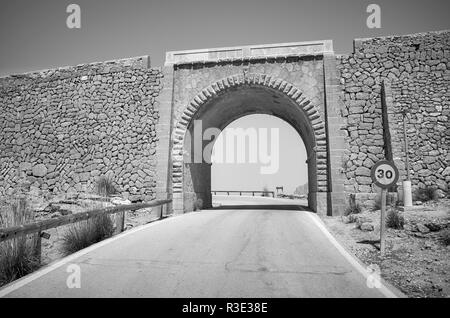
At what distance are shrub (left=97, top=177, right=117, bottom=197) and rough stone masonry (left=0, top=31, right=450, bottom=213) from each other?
0.97 feet

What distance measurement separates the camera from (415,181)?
1190cm

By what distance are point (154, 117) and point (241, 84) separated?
14.2 ft

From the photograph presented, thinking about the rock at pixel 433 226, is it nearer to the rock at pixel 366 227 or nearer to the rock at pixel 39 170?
the rock at pixel 366 227

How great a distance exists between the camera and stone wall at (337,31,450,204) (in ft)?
39.4

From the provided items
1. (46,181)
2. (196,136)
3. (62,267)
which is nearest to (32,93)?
(46,181)

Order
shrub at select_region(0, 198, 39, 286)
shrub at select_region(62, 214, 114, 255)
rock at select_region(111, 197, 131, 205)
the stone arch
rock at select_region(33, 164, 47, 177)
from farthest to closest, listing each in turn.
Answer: rock at select_region(33, 164, 47, 177), the stone arch, rock at select_region(111, 197, 131, 205), shrub at select_region(62, 214, 114, 255), shrub at select_region(0, 198, 39, 286)

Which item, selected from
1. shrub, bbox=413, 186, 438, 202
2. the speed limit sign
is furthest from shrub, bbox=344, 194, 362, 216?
the speed limit sign

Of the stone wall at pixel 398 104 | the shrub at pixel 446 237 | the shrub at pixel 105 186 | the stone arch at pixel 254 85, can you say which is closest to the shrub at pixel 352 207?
the stone wall at pixel 398 104

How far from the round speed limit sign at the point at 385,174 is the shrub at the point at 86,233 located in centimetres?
663

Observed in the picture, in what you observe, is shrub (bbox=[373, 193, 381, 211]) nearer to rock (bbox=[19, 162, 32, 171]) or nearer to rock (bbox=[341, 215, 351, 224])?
rock (bbox=[341, 215, 351, 224])

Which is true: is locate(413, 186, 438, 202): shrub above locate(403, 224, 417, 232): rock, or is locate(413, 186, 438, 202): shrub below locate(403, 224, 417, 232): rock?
above

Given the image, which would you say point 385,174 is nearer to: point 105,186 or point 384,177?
point 384,177

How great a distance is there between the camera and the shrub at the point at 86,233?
7184 millimetres

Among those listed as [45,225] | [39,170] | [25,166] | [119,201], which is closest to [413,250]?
[45,225]
